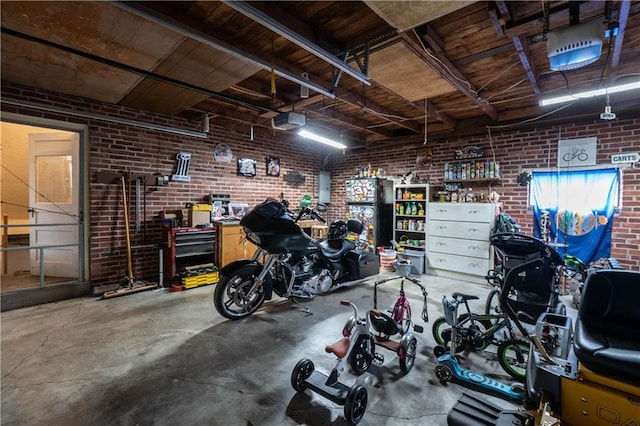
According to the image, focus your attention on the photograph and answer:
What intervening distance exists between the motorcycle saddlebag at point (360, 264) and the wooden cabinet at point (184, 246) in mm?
2409

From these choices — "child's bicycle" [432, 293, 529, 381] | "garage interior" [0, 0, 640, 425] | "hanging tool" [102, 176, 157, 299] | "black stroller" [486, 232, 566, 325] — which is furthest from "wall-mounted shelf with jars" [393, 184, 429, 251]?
"hanging tool" [102, 176, 157, 299]

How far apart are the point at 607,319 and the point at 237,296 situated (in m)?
3.15

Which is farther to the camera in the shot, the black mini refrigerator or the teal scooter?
the black mini refrigerator

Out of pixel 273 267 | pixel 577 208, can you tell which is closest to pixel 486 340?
pixel 273 267

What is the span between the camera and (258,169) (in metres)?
6.40

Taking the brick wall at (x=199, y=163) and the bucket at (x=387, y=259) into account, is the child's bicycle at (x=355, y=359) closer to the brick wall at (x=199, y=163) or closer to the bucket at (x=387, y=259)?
the bucket at (x=387, y=259)

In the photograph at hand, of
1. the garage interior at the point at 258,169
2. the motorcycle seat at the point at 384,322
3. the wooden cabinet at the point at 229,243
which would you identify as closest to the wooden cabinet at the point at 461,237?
the garage interior at the point at 258,169

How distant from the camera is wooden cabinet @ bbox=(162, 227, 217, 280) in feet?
14.9

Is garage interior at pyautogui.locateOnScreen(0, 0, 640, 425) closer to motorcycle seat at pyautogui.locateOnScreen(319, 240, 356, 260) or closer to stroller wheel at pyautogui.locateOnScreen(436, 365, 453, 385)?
stroller wheel at pyautogui.locateOnScreen(436, 365, 453, 385)

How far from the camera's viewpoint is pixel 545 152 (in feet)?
15.9

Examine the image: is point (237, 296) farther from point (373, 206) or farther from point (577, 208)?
point (577, 208)

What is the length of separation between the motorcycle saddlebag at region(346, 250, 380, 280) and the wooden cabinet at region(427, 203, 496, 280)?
1.37 m

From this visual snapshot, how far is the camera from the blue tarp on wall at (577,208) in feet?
14.2

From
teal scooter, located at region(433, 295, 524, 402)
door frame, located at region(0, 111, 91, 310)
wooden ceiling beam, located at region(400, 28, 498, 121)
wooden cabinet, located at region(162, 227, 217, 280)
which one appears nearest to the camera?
teal scooter, located at region(433, 295, 524, 402)
